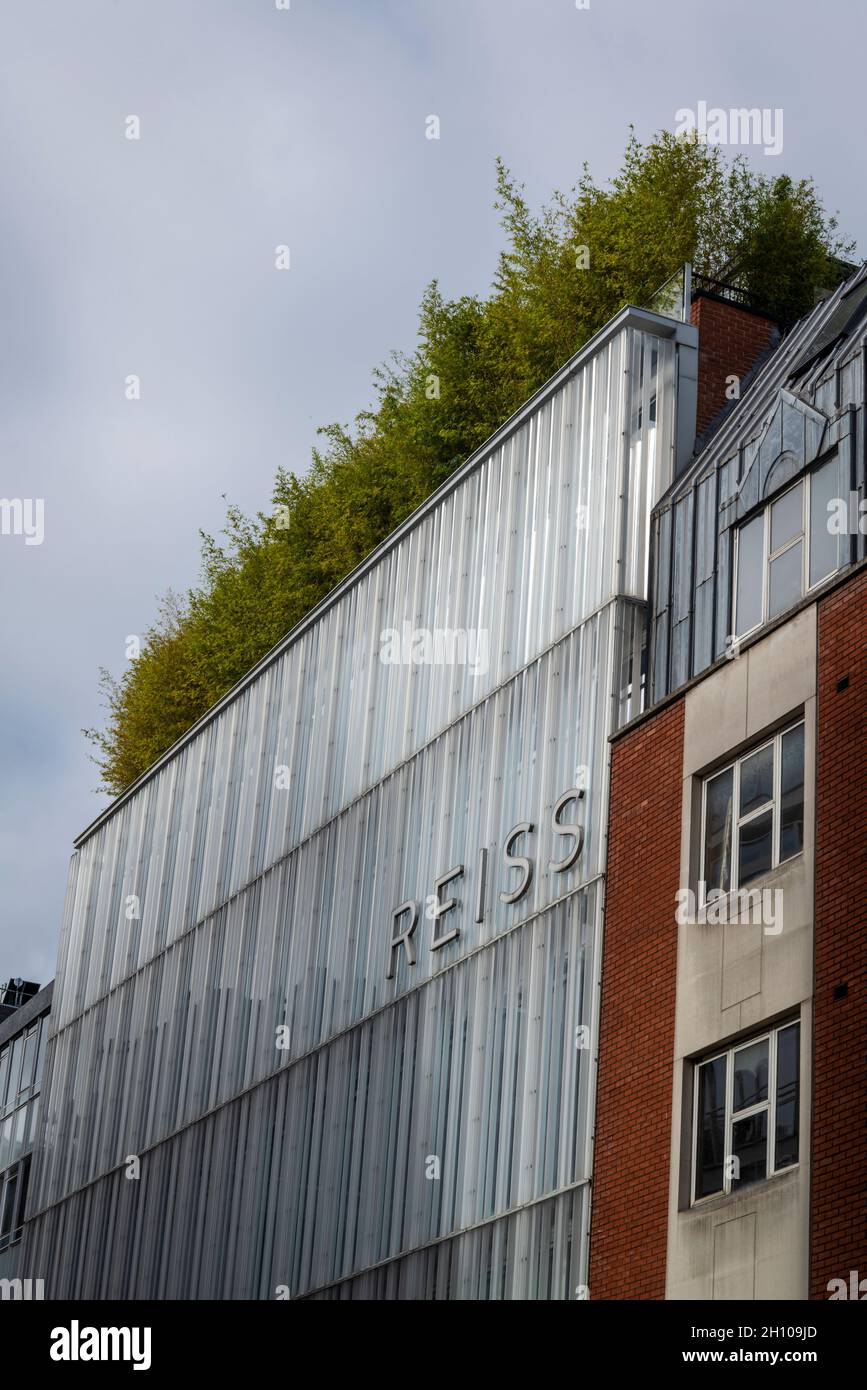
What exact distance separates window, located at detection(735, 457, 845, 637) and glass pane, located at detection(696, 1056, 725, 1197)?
5.09 meters

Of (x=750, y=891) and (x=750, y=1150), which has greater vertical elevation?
(x=750, y=891)

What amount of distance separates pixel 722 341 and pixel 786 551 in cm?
598

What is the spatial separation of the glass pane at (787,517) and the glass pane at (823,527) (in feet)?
0.81

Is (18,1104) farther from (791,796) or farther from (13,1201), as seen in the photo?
(791,796)

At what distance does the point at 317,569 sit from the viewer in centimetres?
4941

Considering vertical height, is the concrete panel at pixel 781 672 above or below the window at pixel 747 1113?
above

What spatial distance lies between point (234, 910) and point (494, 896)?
9.41m

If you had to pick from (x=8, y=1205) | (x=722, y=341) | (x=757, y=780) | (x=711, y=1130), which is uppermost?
(x=722, y=341)

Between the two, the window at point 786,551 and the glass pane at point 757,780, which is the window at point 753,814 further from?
the window at point 786,551

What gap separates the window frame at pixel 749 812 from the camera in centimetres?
2033

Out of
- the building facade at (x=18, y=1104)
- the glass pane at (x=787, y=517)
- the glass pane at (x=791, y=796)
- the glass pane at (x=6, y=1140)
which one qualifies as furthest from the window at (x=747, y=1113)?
the glass pane at (x=6, y=1140)

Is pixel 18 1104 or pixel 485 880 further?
pixel 18 1104

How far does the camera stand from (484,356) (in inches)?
1762

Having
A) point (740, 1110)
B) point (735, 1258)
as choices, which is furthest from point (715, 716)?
point (735, 1258)
